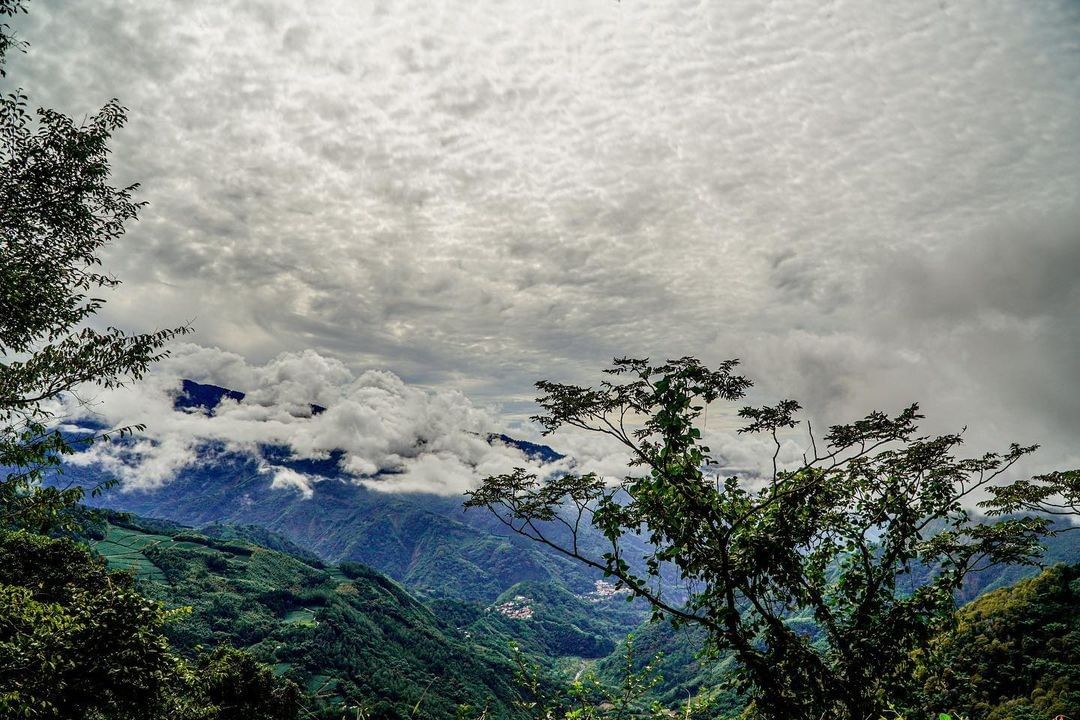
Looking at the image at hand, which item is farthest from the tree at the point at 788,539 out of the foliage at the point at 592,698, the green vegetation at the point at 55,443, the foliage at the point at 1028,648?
the foliage at the point at 1028,648

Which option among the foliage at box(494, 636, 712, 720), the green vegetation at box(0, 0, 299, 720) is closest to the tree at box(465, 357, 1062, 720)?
the foliage at box(494, 636, 712, 720)

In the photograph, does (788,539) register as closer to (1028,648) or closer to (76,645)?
(76,645)

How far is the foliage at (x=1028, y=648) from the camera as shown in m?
32.6

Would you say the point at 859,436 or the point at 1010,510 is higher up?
the point at 1010,510

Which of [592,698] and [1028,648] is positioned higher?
[1028,648]

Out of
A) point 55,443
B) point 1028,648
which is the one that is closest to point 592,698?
point 55,443

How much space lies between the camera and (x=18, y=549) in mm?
24609

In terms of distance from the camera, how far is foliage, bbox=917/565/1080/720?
32.6 m

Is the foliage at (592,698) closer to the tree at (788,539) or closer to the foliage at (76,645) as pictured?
the tree at (788,539)

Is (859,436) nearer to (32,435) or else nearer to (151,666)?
(32,435)

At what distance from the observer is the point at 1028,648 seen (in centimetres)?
3984

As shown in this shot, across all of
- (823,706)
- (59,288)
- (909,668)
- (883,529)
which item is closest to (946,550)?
(883,529)

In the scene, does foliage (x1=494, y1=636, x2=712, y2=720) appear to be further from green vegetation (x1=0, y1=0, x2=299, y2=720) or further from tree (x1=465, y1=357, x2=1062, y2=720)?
green vegetation (x1=0, y1=0, x2=299, y2=720)

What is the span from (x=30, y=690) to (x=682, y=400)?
17180mm
